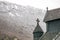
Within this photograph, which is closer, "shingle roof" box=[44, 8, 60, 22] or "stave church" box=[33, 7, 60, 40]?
"stave church" box=[33, 7, 60, 40]

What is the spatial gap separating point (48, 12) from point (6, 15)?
71.4 metres

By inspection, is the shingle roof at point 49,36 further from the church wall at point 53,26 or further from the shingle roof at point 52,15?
Answer: the shingle roof at point 52,15

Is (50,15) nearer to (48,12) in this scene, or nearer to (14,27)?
(48,12)

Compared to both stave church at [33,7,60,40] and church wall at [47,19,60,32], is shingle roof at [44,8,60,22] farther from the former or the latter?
church wall at [47,19,60,32]

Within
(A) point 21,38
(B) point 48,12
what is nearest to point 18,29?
(A) point 21,38

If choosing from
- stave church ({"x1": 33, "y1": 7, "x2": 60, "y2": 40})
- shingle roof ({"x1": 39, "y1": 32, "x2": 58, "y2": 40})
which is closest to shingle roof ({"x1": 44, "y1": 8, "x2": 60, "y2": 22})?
stave church ({"x1": 33, "y1": 7, "x2": 60, "y2": 40})

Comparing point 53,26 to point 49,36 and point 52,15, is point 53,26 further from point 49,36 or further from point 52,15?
point 52,15

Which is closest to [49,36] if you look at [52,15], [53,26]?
[53,26]

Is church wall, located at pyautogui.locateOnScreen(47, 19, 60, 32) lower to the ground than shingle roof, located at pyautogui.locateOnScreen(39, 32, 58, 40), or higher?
higher

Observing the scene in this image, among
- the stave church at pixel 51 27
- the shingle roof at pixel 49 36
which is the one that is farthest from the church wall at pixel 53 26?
the shingle roof at pixel 49 36

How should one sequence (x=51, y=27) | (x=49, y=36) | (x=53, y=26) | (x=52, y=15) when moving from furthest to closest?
(x=52, y=15) → (x=51, y=27) → (x=53, y=26) → (x=49, y=36)

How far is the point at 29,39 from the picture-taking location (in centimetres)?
9912

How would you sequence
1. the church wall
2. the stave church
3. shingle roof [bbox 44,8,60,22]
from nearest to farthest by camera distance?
the stave church < the church wall < shingle roof [bbox 44,8,60,22]

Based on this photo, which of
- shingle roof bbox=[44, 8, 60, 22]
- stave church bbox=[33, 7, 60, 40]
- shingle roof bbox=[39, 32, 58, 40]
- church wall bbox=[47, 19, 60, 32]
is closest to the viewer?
shingle roof bbox=[39, 32, 58, 40]
